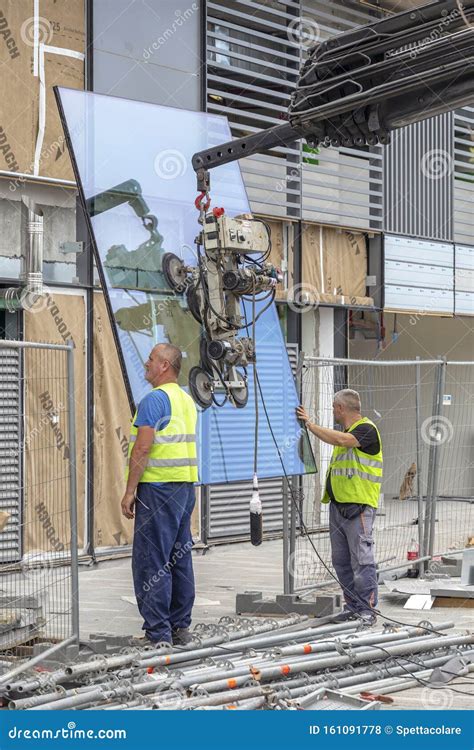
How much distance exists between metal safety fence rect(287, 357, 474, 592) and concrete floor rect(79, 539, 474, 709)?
27.1 inches

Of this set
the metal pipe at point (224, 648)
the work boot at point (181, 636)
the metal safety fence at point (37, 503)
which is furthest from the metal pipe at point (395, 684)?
the metal safety fence at point (37, 503)

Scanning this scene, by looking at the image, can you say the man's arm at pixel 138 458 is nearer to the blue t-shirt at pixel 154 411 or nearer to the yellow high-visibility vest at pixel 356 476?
the blue t-shirt at pixel 154 411

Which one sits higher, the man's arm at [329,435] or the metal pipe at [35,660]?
the man's arm at [329,435]

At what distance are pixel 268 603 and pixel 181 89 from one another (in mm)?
7180

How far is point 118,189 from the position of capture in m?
9.23

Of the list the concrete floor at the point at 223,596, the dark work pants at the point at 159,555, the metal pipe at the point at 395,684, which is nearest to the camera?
the metal pipe at the point at 395,684

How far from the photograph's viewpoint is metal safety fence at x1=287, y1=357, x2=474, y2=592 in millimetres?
12758

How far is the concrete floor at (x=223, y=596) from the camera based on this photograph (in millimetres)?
8008

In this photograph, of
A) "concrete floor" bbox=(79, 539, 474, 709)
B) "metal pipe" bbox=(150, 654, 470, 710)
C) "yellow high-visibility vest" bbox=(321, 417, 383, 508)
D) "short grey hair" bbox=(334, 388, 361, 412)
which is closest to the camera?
"metal pipe" bbox=(150, 654, 470, 710)

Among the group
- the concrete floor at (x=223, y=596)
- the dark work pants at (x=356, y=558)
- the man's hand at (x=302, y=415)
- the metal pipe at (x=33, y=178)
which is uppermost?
the metal pipe at (x=33, y=178)

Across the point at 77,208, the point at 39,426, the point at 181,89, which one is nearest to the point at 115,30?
the point at 181,89

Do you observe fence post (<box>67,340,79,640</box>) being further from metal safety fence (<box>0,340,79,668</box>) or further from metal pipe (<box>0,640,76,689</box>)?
metal pipe (<box>0,640,76,689</box>)

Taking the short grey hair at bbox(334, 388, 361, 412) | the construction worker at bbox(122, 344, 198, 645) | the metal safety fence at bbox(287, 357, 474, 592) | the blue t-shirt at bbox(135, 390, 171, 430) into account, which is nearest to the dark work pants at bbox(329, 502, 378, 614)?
the metal safety fence at bbox(287, 357, 474, 592)

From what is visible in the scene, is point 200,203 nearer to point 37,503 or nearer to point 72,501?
point 72,501
